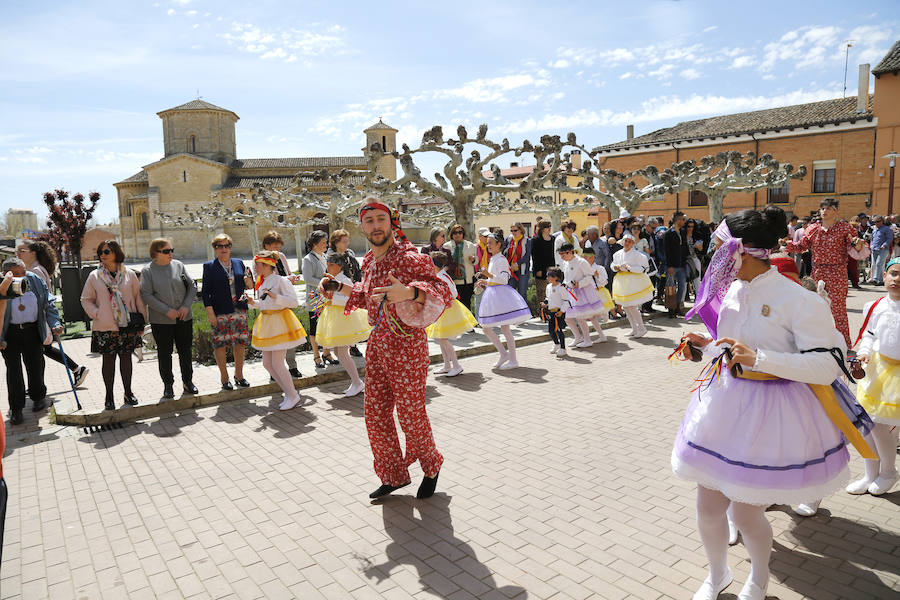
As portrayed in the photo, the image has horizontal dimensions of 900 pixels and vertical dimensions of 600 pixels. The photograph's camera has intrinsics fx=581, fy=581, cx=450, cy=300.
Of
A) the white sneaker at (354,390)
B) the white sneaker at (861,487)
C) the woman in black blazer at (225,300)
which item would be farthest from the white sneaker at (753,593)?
the woman in black blazer at (225,300)

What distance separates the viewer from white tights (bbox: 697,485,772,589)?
8.98ft

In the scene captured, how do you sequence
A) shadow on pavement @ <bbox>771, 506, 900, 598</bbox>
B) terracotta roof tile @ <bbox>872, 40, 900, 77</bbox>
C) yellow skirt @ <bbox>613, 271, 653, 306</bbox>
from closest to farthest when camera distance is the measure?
shadow on pavement @ <bbox>771, 506, 900, 598</bbox>, yellow skirt @ <bbox>613, 271, 653, 306</bbox>, terracotta roof tile @ <bbox>872, 40, 900, 77</bbox>

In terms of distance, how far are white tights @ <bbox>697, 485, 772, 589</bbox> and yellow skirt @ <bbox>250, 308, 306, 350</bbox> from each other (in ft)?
16.4

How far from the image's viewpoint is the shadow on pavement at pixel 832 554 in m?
3.17

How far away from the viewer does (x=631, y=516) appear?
399 centimetres

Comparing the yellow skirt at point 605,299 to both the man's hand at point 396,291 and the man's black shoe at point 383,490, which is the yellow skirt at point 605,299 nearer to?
the man's black shoe at point 383,490

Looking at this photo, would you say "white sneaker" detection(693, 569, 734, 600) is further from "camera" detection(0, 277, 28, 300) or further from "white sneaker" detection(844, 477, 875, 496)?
"camera" detection(0, 277, 28, 300)

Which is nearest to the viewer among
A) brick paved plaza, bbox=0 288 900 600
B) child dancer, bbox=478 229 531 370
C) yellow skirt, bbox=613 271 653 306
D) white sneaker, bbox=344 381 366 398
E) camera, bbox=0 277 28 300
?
brick paved plaza, bbox=0 288 900 600

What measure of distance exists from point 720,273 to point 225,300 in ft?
19.4

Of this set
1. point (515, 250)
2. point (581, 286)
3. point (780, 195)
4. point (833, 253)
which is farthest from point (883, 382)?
point (780, 195)

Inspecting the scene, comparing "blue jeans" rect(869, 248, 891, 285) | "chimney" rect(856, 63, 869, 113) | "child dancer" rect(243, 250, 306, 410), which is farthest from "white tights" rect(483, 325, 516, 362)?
"chimney" rect(856, 63, 869, 113)

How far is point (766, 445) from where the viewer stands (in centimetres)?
259

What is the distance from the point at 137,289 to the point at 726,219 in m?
6.31

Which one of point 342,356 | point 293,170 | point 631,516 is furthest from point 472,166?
point 293,170
